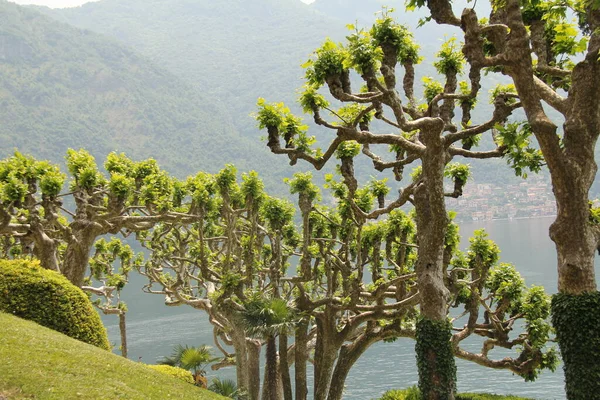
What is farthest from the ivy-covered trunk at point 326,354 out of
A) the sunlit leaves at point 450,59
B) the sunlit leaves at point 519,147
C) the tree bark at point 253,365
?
the sunlit leaves at point 519,147

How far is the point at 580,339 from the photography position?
9.19m

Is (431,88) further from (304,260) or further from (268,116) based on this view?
(304,260)

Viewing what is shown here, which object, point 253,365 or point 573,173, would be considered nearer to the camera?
point 573,173

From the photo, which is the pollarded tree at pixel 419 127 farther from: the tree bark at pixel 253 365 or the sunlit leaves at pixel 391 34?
the tree bark at pixel 253 365

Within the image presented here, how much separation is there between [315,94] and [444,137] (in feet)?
10.4

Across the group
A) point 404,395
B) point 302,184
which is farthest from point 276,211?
point 404,395

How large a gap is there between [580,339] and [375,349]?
168 feet

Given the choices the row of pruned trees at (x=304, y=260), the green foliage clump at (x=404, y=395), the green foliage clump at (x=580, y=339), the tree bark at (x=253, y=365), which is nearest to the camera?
the green foliage clump at (x=580, y=339)

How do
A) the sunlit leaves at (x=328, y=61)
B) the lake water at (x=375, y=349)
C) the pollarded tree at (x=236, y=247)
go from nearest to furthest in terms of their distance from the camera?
the sunlit leaves at (x=328, y=61) < the pollarded tree at (x=236, y=247) < the lake water at (x=375, y=349)

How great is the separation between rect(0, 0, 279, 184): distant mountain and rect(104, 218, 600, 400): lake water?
39.9m

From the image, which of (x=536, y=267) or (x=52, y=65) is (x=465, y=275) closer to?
(x=536, y=267)

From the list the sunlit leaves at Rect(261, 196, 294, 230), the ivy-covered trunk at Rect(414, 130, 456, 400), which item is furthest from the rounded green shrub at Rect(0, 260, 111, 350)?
the ivy-covered trunk at Rect(414, 130, 456, 400)

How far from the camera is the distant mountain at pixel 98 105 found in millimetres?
136375

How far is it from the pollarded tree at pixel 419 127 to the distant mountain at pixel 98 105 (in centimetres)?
11456
